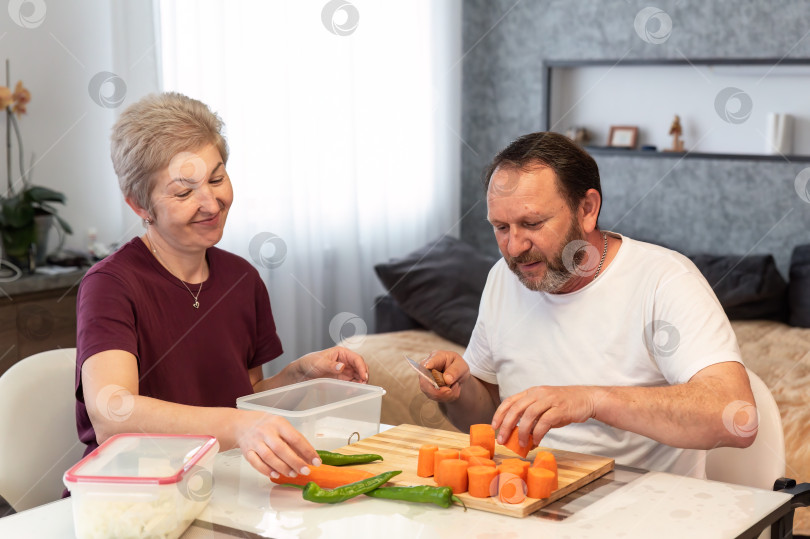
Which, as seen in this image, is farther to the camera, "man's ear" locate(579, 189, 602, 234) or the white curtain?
the white curtain

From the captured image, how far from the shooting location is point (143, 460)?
47.8 inches

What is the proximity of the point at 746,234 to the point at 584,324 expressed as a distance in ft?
8.76

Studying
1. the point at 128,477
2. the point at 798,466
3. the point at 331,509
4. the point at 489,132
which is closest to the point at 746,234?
the point at 489,132

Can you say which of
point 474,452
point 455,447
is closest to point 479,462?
point 474,452

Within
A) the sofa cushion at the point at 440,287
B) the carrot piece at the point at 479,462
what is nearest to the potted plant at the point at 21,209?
the sofa cushion at the point at 440,287

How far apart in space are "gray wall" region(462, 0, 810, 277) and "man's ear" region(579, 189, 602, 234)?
2.58m

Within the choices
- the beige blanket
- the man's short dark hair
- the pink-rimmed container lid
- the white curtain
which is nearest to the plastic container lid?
the pink-rimmed container lid

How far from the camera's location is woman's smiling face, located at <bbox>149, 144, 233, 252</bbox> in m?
1.69

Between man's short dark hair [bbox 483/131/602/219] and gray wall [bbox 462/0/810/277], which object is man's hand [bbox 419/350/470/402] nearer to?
man's short dark hair [bbox 483/131/602/219]

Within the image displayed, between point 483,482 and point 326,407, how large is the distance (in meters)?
0.32

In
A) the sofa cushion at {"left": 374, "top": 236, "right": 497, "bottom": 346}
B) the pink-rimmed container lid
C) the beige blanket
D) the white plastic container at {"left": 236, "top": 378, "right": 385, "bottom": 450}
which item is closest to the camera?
the pink-rimmed container lid

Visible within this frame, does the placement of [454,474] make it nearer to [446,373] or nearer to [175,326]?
[446,373]

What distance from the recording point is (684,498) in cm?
134

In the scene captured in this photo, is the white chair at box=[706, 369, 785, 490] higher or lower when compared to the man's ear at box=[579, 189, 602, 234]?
lower
